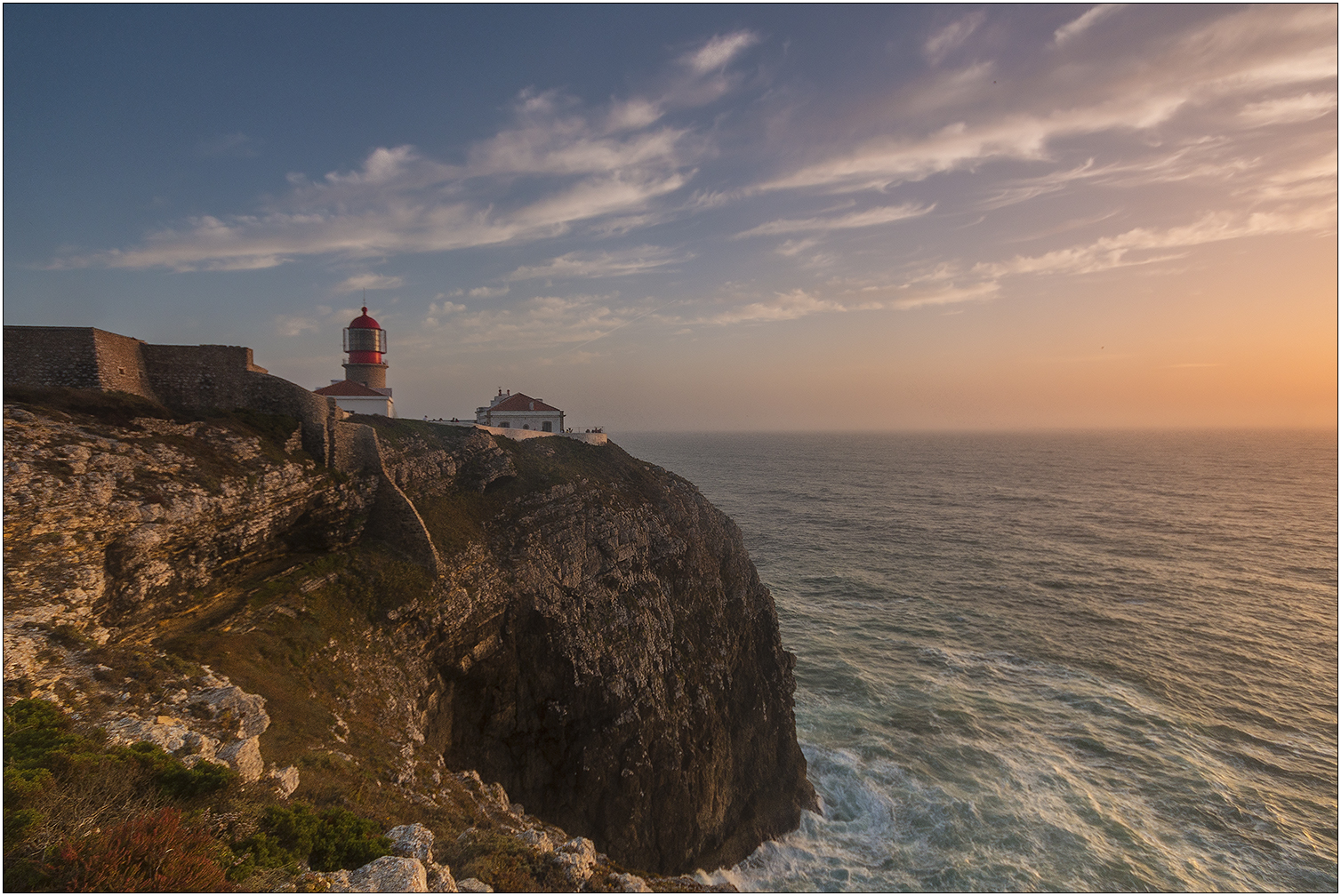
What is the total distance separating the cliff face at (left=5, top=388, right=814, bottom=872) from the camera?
1639 cm

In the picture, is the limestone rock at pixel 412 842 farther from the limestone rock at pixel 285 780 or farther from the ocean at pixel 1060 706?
the ocean at pixel 1060 706

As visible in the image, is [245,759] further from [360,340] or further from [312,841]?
[360,340]

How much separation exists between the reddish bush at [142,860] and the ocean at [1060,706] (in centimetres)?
2352

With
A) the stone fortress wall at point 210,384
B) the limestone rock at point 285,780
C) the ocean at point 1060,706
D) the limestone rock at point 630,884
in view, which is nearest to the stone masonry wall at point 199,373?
the stone fortress wall at point 210,384

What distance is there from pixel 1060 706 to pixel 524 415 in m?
48.3

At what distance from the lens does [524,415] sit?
5191 cm

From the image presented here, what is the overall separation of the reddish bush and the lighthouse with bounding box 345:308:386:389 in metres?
44.4

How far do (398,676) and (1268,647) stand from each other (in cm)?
6306

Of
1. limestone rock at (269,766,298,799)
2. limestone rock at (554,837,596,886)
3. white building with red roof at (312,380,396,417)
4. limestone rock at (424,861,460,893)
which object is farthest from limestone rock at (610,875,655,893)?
white building with red roof at (312,380,396,417)

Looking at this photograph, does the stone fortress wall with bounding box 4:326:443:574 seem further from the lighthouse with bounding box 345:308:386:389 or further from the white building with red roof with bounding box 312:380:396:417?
the lighthouse with bounding box 345:308:386:389

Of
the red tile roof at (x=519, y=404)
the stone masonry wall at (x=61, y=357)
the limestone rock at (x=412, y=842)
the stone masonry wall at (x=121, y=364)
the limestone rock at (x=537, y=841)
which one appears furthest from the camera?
the red tile roof at (x=519, y=404)

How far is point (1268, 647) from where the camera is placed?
43.2 meters

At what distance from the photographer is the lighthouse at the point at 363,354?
4788 cm

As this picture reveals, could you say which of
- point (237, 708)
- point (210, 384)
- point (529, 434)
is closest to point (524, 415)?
point (529, 434)
